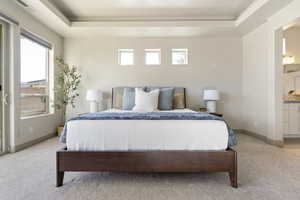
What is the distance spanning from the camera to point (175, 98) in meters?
4.29

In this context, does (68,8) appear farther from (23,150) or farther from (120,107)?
(23,150)

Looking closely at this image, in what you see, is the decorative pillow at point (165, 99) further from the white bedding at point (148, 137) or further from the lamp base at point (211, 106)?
the white bedding at point (148, 137)

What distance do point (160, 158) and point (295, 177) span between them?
5.39 ft

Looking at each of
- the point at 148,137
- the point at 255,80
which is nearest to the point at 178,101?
the point at 255,80

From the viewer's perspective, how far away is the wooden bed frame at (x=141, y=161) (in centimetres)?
186

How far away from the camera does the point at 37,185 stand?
192cm

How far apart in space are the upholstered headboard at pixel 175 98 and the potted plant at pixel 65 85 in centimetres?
95

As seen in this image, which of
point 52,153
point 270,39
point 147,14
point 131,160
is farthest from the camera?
point 147,14

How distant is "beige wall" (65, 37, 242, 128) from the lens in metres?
4.68

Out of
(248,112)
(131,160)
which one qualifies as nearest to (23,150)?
(131,160)

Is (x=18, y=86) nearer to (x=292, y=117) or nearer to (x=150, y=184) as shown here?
(x=150, y=184)

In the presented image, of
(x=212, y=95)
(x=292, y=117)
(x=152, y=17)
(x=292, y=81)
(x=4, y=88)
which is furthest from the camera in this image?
(x=292, y=81)

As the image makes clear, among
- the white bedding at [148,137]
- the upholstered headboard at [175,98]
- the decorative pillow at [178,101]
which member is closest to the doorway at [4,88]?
the white bedding at [148,137]

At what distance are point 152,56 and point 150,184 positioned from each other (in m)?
3.49
